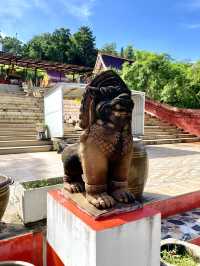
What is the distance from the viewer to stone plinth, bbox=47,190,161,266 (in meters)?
1.60

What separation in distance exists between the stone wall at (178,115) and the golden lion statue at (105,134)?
40.1 ft

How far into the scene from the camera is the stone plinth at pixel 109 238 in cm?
160

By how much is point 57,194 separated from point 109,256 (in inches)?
30.4

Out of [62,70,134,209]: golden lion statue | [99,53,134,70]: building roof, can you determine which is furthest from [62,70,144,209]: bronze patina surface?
[99,53,134,70]: building roof

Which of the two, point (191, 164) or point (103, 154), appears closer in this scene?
point (103, 154)

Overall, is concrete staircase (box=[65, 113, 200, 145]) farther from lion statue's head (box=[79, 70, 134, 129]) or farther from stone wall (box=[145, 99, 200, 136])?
lion statue's head (box=[79, 70, 134, 129])

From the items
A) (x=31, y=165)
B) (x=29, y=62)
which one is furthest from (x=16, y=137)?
(x=29, y=62)

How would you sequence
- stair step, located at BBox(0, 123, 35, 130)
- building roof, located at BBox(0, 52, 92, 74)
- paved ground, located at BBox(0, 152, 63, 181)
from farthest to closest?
building roof, located at BBox(0, 52, 92, 74) < stair step, located at BBox(0, 123, 35, 130) < paved ground, located at BBox(0, 152, 63, 181)

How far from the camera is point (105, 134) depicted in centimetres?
170

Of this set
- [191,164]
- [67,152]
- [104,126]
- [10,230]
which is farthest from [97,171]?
[191,164]

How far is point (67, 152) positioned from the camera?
7.18 feet

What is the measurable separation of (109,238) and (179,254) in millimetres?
1250

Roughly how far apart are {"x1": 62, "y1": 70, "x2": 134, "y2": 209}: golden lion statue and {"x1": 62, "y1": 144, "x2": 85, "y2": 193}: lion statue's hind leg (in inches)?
12.2

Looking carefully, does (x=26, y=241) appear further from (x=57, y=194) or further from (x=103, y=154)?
(x=103, y=154)
